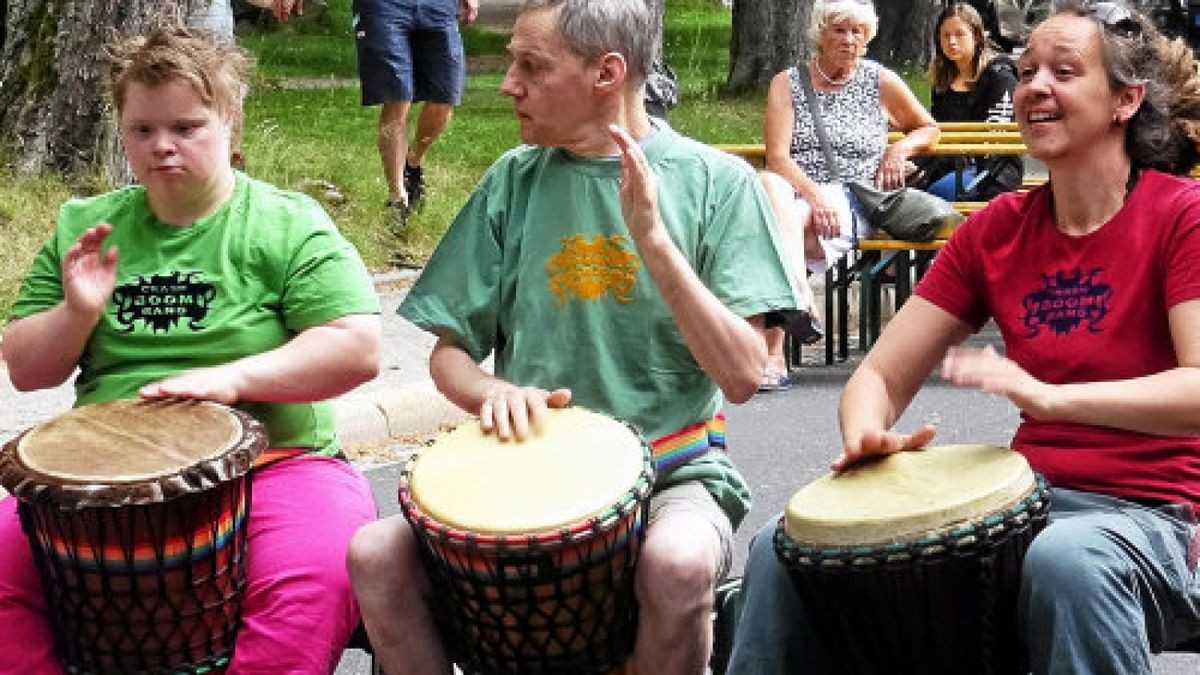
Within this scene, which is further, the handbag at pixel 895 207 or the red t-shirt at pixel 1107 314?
the handbag at pixel 895 207

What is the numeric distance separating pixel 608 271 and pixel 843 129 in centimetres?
517

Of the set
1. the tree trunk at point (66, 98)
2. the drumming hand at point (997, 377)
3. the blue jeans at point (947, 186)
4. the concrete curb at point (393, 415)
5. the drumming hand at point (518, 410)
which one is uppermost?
the drumming hand at point (997, 377)

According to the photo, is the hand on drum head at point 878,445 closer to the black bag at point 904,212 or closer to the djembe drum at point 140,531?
the djembe drum at point 140,531

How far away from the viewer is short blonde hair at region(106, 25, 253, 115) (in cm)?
405

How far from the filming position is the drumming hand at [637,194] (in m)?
3.66

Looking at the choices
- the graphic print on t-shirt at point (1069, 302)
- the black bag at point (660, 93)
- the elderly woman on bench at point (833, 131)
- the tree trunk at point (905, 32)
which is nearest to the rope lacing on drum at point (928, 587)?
the graphic print on t-shirt at point (1069, 302)

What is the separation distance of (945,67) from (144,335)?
23.7ft

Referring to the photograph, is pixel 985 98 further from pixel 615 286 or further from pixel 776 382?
pixel 615 286

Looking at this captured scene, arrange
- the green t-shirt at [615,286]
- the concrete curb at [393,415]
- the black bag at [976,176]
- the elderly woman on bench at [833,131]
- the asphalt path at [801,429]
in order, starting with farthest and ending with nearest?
the black bag at [976,176]
the elderly woman on bench at [833,131]
the concrete curb at [393,415]
the asphalt path at [801,429]
the green t-shirt at [615,286]

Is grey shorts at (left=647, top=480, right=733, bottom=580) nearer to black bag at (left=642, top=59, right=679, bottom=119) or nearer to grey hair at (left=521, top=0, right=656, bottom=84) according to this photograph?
grey hair at (left=521, top=0, right=656, bottom=84)

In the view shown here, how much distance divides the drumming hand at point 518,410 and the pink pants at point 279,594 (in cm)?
35

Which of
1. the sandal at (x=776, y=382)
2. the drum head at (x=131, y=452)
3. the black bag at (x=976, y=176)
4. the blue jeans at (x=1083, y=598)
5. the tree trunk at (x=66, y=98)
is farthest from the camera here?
the tree trunk at (x=66, y=98)

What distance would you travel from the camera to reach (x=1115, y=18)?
3.82 meters

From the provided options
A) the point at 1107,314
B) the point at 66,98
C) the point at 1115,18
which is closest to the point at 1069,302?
the point at 1107,314
